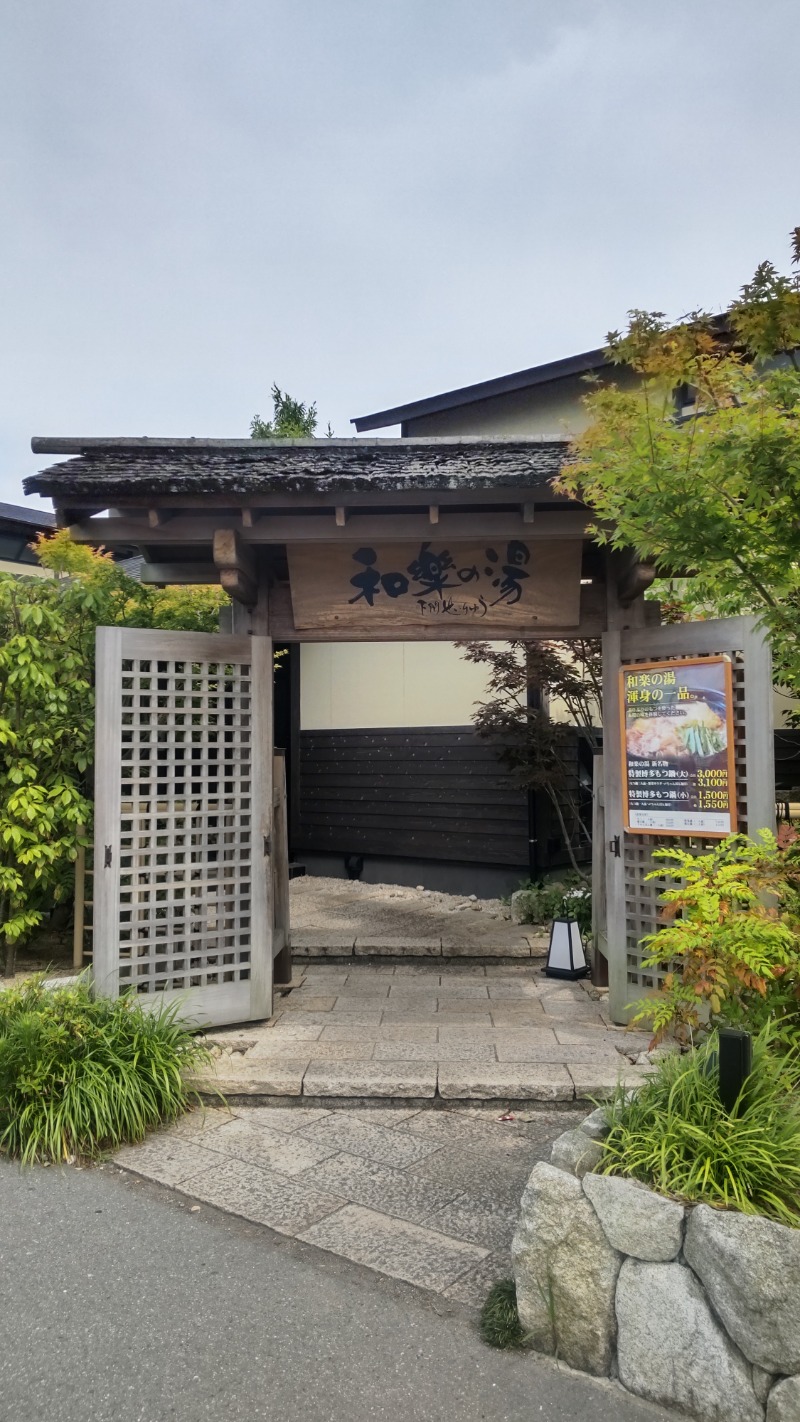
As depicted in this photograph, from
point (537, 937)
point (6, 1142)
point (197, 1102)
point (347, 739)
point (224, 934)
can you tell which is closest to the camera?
point (6, 1142)

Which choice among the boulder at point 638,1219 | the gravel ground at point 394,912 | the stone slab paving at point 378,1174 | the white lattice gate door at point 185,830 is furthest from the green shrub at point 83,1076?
the gravel ground at point 394,912

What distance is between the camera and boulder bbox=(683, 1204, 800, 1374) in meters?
2.19

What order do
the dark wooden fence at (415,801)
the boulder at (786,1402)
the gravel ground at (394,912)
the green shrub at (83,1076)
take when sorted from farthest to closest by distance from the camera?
the dark wooden fence at (415,801), the gravel ground at (394,912), the green shrub at (83,1076), the boulder at (786,1402)

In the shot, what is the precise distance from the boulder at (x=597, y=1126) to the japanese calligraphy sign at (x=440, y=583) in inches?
140

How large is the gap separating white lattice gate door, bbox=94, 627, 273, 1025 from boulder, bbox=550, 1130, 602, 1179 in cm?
306

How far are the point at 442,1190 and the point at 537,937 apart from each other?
14.6 feet

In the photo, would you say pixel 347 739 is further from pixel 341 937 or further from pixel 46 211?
pixel 46 211

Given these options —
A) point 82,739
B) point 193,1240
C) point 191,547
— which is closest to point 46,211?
point 191,547

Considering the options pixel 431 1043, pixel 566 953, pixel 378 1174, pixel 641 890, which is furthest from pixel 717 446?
pixel 566 953

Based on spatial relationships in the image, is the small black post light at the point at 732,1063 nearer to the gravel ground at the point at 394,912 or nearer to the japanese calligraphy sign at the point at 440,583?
the japanese calligraphy sign at the point at 440,583

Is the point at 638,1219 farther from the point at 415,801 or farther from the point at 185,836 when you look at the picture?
the point at 415,801

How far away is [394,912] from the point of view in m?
9.49

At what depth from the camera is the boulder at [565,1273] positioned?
8.23 feet

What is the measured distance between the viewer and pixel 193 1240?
3.30 meters
